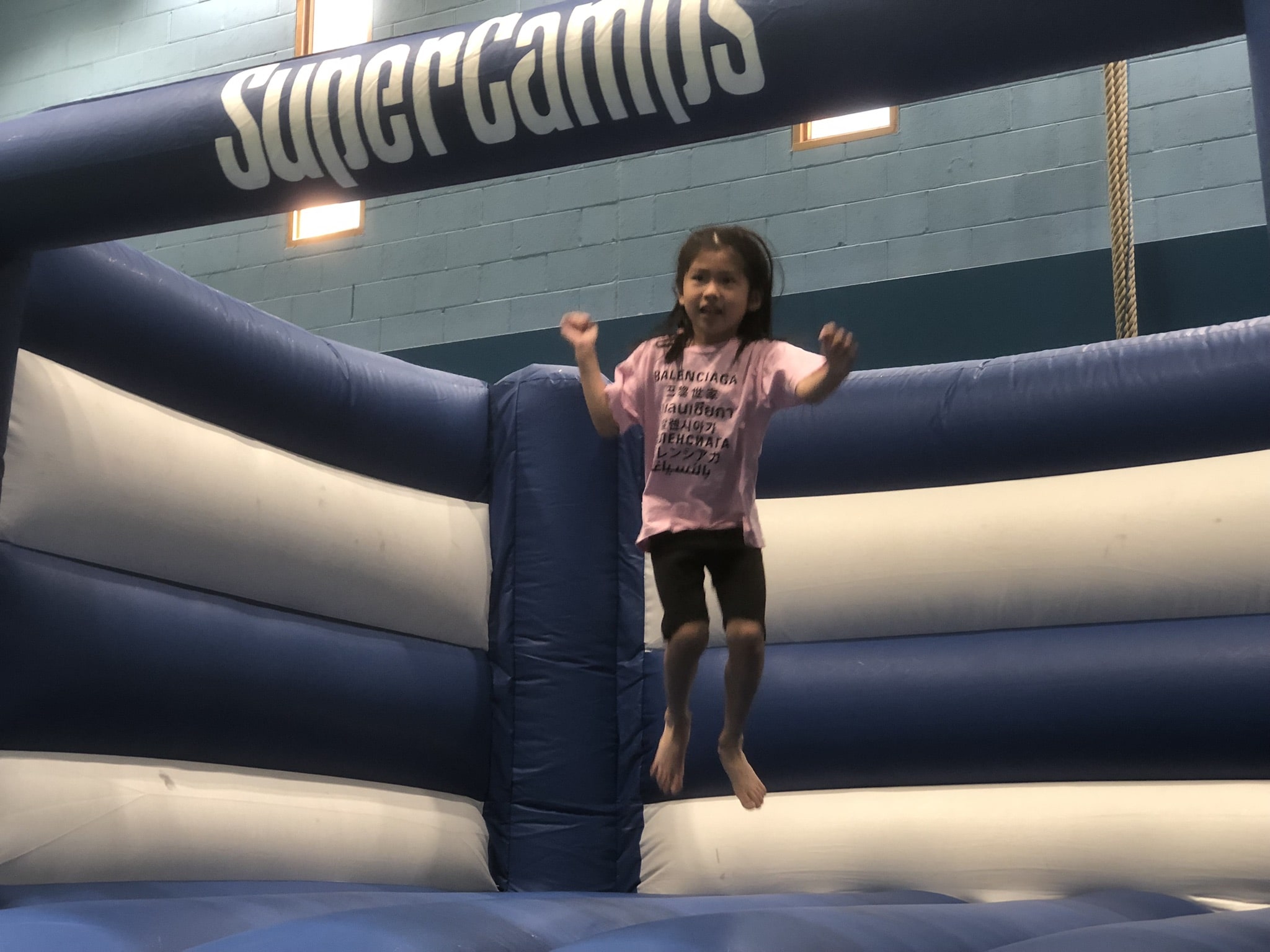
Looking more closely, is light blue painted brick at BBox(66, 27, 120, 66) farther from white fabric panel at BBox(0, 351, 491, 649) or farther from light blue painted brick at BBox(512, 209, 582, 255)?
white fabric panel at BBox(0, 351, 491, 649)

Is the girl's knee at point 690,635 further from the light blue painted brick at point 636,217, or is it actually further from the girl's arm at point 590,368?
the light blue painted brick at point 636,217

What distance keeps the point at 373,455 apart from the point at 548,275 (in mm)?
1521

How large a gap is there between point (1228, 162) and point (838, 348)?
7.55 ft

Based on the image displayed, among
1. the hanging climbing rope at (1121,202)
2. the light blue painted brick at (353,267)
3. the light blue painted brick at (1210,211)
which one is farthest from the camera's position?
the light blue painted brick at (353,267)

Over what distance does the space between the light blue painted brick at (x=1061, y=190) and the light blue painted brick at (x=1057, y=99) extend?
15cm

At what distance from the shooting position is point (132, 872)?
204 cm

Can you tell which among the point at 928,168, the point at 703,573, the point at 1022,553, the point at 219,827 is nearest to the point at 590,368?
the point at 703,573

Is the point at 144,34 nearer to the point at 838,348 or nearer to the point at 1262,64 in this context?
the point at 838,348

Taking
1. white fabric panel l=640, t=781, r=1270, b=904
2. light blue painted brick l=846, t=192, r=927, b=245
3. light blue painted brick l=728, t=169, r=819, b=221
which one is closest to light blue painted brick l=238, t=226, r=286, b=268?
light blue painted brick l=728, t=169, r=819, b=221

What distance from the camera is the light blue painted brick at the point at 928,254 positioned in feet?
11.7

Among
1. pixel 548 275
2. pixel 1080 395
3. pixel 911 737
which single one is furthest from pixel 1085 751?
pixel 548 275

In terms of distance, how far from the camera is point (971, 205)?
359 centimetres

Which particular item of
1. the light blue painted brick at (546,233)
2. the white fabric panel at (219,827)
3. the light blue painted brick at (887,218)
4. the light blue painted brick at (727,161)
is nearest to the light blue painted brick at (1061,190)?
the light blue painted brick at (887,218)

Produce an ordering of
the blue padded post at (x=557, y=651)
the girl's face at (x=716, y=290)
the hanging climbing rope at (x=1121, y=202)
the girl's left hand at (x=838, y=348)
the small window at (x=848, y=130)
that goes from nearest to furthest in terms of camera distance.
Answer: the girl's left hand at (x=838, y=348), the girl's face at (x=716, y=290), the blue padded post at (x=557, y=651), the hanging climbing rope at (x=1121, y=202), the small window at (x=848, y=130)
